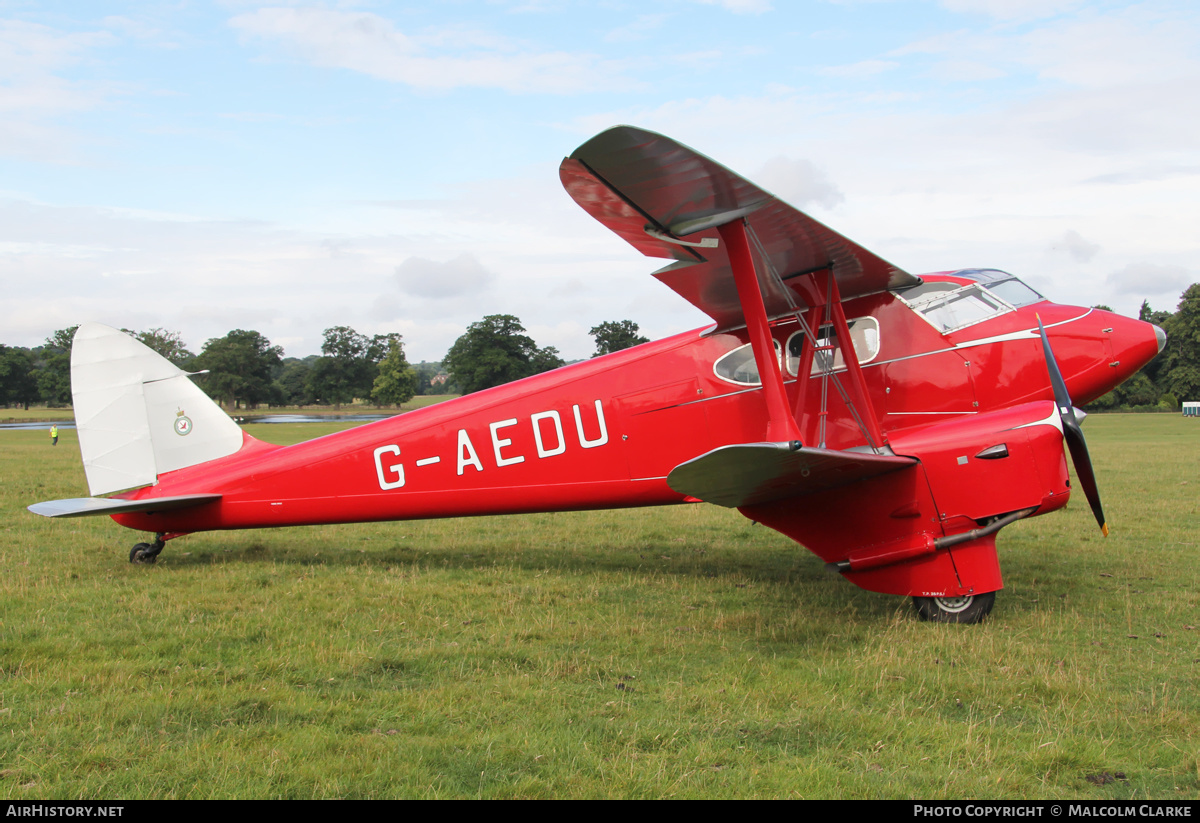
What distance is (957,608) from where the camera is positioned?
6559 millimetres

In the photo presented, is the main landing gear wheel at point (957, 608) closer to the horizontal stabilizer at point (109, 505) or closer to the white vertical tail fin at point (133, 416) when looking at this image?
the horizontal stabilizer at point (109, 505)

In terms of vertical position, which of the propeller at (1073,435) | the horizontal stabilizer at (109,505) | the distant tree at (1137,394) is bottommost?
the distant tree at (1137,394)

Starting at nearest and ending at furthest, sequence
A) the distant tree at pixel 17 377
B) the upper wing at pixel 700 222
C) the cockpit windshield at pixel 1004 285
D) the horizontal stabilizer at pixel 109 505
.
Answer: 1. the upper wing at pixel 700 222
2. the cockpit windshield at pixel 1004 285
3. the horizontal stabilizer at pixel 109 505
4. the distant tree at pixel 17 377

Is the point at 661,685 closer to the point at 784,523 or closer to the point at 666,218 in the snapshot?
the point at 784,523

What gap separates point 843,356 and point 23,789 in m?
6.62

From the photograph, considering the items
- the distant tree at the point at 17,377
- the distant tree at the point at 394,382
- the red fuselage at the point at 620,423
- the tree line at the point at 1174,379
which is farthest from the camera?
the distant tree at the point at 394,382

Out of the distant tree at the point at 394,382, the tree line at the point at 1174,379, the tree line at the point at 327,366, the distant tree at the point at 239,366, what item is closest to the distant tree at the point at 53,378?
the tree line at the point at 327,366

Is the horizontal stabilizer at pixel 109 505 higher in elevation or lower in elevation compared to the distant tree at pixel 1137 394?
higher

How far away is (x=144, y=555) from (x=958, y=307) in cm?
961

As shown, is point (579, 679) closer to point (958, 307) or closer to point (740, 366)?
point (740, 366)

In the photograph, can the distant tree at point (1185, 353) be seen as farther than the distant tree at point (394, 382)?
No

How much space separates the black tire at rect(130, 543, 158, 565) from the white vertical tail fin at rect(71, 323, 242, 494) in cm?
79

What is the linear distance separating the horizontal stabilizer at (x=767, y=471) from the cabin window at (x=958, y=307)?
5.55 feet

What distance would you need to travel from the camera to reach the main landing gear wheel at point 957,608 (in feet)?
21.3
